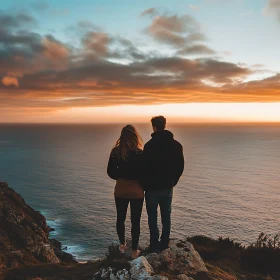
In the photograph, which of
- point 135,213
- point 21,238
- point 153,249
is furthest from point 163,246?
point 21,238

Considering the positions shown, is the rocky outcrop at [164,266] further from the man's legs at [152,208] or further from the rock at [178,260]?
the man's legs at [152,208]

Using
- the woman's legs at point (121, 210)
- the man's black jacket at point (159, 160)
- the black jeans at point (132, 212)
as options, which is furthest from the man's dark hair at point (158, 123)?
the woman's legs at point (121, 210)

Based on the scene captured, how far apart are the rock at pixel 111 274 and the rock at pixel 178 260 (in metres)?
1.25

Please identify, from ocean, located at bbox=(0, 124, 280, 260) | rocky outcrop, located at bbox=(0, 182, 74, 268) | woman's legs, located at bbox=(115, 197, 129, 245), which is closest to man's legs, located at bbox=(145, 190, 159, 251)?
woman's legs, located at bbox=(115, 197, 129, 245)

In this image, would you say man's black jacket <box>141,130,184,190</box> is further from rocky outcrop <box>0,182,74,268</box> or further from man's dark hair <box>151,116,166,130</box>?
rocky outcrop <box>0,182,74,268</box>

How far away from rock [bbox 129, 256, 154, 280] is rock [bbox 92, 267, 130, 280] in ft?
0.54

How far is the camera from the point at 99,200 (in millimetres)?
63125

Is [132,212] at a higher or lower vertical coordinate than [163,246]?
higher

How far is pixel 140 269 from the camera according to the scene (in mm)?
→ 7336

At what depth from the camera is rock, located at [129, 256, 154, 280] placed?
7.20 m

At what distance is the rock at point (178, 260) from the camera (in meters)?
8.50

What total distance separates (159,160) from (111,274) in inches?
126

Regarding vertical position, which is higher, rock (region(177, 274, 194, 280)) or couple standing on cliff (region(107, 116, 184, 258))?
couple standing on cliff (region(107, 116, 184, 258))

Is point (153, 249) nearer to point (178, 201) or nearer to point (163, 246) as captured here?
point (163, 246)
